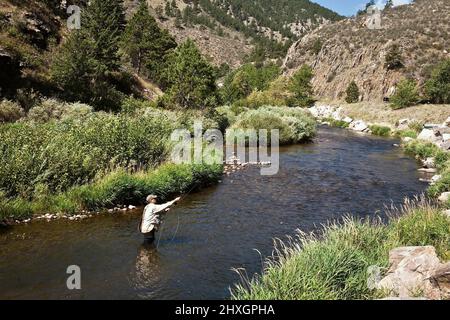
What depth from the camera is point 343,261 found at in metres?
10.2

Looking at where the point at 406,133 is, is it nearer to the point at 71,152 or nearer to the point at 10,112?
the point at 10,112

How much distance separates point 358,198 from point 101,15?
3482 cm

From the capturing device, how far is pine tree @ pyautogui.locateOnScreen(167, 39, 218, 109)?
39062mm

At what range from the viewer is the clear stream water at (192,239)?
11180 millimetres

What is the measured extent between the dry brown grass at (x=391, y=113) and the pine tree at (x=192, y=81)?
86.2 ft

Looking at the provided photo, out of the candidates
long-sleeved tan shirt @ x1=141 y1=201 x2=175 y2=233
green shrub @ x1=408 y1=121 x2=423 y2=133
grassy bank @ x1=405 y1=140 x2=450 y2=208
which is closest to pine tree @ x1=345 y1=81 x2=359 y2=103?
green shrub @ x1=408 y1=121 x2=423 y2=133

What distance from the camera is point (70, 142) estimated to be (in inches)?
744

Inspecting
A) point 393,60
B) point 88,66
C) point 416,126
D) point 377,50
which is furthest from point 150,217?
point 377,50

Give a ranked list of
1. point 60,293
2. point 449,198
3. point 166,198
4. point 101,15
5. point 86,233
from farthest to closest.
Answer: point 101,15 → point 166,198 → point 449,198 → point 86,233 → point 60,293

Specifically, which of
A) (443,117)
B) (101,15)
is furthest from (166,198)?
(443,117)

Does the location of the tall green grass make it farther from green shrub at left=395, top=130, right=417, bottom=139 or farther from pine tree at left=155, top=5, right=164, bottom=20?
pine tree at left=155, top=5, right=164, bottom=20

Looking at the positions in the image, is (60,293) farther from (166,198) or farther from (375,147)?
(375,147)

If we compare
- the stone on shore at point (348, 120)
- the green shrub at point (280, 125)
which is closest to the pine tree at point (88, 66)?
the green shrub at point (280, 125)

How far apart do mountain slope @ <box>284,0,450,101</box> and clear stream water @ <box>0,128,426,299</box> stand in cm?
6053
